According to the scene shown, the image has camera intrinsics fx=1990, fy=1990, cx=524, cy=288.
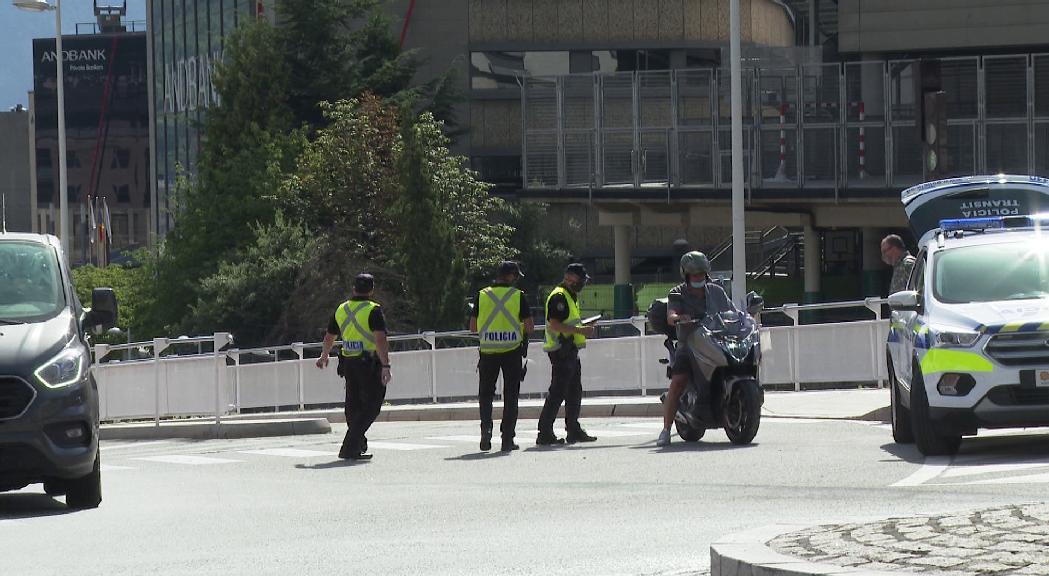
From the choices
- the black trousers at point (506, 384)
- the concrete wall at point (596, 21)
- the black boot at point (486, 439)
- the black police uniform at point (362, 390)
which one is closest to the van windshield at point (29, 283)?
the black police uniform at point (362, 390)

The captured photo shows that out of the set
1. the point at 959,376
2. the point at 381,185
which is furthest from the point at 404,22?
the point at 959,376

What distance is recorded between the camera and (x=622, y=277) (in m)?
51.9

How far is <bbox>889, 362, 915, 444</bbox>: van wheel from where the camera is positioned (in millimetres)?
16203

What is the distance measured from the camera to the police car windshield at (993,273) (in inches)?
607

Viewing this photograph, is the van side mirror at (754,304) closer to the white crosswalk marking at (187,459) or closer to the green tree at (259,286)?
the white crosswalk marking at (187,459)

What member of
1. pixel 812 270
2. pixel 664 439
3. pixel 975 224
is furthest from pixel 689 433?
pixel 812 270

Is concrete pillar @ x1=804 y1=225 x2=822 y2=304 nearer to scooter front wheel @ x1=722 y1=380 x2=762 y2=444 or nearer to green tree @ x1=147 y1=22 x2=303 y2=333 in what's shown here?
green tree @ x1=147 y1=22 x2=303 y2=333

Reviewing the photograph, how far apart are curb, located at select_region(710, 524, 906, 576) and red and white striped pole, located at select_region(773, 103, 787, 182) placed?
115 feet

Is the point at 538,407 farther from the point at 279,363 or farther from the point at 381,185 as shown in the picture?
the point at 381,185

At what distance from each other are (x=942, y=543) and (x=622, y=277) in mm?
43286

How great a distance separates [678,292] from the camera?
17109 mm

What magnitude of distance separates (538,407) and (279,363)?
19.5ft

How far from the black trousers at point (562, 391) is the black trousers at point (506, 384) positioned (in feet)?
1.18

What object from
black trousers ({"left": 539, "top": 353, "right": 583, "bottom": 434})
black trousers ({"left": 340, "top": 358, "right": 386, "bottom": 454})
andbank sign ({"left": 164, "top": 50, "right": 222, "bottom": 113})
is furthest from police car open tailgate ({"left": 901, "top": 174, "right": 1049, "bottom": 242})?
andbank sign ({"left": 164, "top": 50, "right": 222, "bottom": 113})
